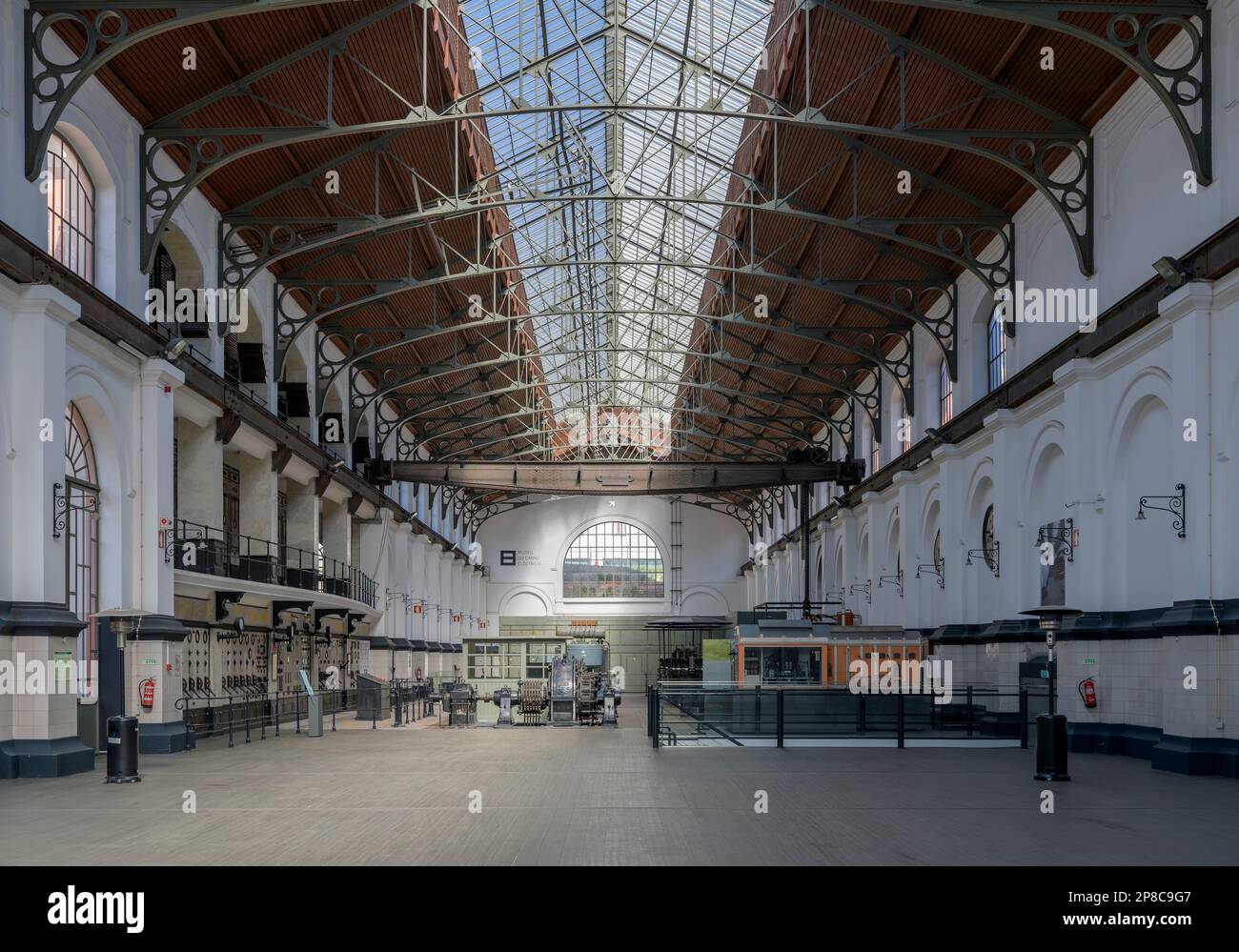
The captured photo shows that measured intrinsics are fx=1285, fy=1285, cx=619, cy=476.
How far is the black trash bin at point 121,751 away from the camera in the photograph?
56.8ft

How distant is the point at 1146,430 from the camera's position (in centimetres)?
2172

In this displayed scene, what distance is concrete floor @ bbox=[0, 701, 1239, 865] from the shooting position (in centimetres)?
1115

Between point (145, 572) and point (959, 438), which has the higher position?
point (959, 438)

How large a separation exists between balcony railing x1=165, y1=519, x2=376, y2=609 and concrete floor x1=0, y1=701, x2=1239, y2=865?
5724 mm

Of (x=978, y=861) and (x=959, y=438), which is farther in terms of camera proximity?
(x=959, y=438)

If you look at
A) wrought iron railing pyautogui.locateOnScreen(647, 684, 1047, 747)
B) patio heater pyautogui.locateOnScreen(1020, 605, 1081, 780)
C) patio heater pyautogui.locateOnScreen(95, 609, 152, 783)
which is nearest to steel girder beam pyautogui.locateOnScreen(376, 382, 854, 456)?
wrought iron railing pyautogui.locateOnScreen(647, 684, 1047, 747)

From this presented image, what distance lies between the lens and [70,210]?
21094 millimetres

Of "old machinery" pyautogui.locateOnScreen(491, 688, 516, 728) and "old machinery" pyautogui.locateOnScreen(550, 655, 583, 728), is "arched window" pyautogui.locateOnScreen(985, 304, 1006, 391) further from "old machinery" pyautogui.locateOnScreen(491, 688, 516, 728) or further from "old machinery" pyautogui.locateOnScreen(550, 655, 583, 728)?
"old machinery" pyautogui.locateOnScreen(491, 688, 516, 728)

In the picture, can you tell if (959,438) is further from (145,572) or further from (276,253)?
(145,572)

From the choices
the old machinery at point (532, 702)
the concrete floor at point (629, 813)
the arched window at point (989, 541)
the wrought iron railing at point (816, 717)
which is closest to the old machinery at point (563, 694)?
the old machinery at point (532, 702)

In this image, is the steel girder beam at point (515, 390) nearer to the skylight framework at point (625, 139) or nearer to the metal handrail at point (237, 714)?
the skylight framework at point (625, 139)

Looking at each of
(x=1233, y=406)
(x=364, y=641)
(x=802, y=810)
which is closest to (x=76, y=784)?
(x=802, y=810)

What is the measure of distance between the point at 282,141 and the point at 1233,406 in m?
15.9
